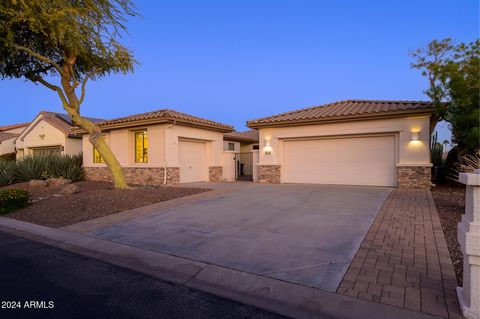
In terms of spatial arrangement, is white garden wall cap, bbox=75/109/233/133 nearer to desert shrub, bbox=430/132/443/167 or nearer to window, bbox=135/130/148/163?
window, bbox=135/130/148/163

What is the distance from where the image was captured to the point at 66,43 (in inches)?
426

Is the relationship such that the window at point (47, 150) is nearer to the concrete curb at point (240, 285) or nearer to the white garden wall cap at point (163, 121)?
the white garden wall cap at point (163, 121)

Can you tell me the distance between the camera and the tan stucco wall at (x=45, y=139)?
22.2m

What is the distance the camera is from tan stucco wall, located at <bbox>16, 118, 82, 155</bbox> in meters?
22.2

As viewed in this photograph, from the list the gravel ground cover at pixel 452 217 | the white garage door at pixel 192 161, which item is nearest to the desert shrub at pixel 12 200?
the white garage door at pixel 192 161

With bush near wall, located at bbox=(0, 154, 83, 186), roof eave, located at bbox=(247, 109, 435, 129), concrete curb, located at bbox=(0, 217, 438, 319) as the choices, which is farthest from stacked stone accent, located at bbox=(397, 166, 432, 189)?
bush near wall, located at bbox=(0, 154, 83, 186)

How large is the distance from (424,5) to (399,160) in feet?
27.1

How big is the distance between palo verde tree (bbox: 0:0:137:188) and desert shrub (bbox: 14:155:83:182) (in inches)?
239

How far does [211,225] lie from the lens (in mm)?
6777

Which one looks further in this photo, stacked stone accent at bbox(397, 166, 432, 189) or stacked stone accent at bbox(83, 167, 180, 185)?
stacked stone accent at bbox(83, 167, 180, 185)

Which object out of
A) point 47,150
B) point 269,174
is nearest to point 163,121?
point 269,174

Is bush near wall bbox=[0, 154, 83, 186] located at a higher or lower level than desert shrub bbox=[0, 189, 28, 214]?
higher

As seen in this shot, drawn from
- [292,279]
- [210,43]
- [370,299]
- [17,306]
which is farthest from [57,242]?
[210,43]

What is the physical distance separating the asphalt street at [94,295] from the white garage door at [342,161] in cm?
1200
